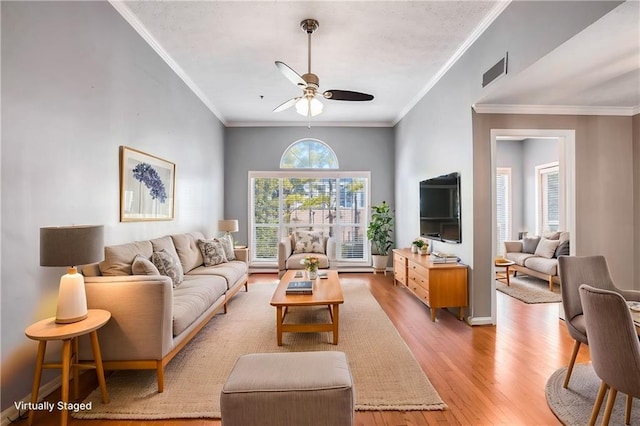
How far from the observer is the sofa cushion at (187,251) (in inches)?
153

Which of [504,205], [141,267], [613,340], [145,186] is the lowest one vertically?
[613,340]

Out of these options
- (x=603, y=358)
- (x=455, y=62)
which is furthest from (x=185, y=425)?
(x=455, y=62)

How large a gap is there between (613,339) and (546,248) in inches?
184

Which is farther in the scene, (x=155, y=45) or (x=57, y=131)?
(x=155, y=45)

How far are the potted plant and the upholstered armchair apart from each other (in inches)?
40.9

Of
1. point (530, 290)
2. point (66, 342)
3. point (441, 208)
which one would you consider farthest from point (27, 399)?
point (530, 290)

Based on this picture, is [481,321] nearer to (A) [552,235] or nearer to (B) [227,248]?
(A) [552,235]

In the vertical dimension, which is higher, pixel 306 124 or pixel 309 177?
pixel 306 124

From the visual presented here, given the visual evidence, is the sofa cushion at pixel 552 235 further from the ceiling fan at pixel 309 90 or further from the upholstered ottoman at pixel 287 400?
the upholstered ottoman at pixel 287 400

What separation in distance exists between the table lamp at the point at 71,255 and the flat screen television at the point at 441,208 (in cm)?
368

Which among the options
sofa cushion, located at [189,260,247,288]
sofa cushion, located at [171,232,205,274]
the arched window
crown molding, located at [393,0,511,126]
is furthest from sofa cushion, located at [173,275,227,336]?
crown molding, located at [393,0,511,126]

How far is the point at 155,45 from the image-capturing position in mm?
3568

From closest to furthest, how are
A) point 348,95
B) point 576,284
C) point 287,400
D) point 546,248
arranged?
point 287,400 → point 576,284 → point 348,95 → point 546,248

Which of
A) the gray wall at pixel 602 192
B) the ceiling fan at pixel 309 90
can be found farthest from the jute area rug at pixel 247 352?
the gray wall at pixel 602 192
